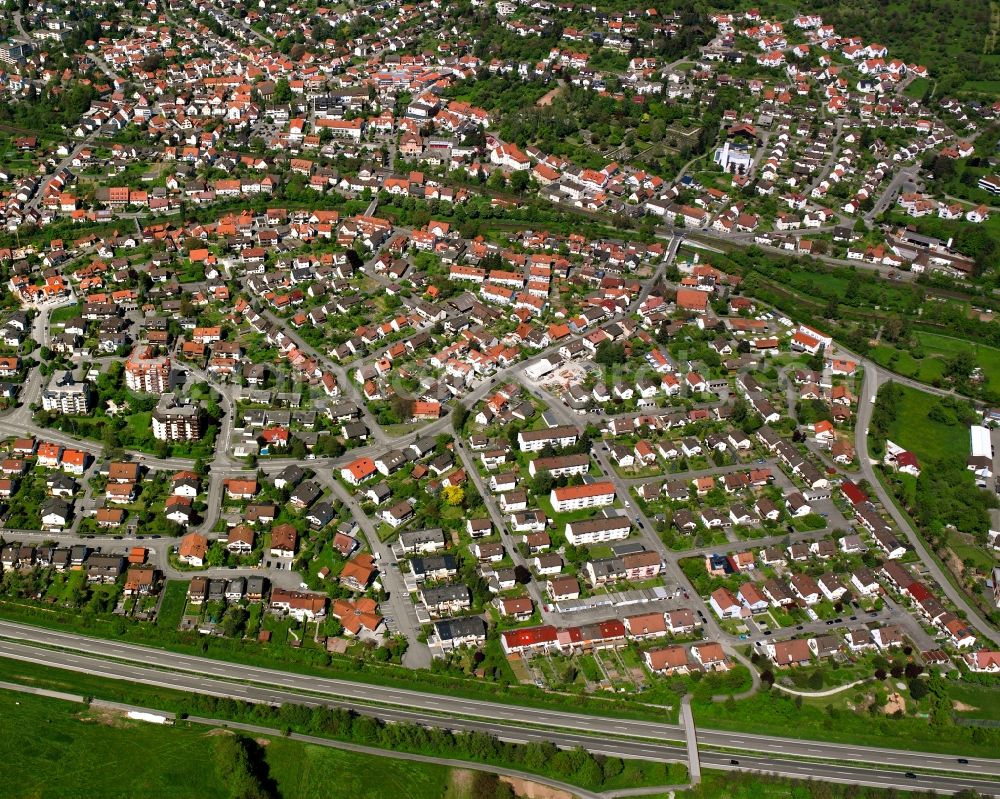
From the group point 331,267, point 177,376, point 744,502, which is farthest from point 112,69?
point 744,502

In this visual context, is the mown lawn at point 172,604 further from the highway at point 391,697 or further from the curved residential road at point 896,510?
the curved residential road at point 896,510

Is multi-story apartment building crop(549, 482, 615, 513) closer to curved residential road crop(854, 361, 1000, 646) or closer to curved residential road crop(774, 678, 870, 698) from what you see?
curved residential road crop(774, 678, 870, 698)

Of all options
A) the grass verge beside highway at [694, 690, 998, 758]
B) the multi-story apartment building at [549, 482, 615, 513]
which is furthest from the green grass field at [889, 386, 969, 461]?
the multi-story apartment building at [549, 482, 615, 513]

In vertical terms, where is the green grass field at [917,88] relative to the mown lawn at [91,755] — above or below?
above

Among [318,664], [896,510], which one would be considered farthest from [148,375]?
[896,510]

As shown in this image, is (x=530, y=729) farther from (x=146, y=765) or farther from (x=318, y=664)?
(x=146, y=765)

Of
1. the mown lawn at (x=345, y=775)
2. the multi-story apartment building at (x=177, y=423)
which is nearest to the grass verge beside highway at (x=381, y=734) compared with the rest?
the mown lawn at (x=345, y=775)
